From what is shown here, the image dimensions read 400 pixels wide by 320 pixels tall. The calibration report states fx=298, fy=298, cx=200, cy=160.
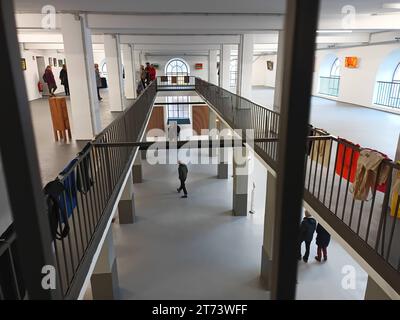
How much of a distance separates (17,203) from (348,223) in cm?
463

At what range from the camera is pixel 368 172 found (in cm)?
418

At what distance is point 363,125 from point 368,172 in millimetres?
9092

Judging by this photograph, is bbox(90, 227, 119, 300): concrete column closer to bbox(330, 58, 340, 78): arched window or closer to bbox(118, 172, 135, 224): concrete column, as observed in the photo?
bbox(118, 172, 135, 224): concrete column

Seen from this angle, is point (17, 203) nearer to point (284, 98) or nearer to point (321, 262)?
point (284, 98)

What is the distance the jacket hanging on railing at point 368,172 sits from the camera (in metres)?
3.99

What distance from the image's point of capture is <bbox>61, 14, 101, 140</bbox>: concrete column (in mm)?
7722

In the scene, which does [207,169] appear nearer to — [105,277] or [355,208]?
[105,277]

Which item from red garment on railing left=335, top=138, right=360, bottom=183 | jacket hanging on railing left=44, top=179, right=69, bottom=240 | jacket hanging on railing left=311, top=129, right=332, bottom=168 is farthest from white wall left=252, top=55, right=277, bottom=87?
jacket hanging on railing left=44, top=179, right=69, bottom=240

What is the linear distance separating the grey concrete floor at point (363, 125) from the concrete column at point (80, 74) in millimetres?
6599

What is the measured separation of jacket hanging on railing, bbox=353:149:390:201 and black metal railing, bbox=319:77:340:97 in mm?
19909

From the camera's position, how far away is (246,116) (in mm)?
10820

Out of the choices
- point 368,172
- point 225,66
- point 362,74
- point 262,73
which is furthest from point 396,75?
point 262,73
